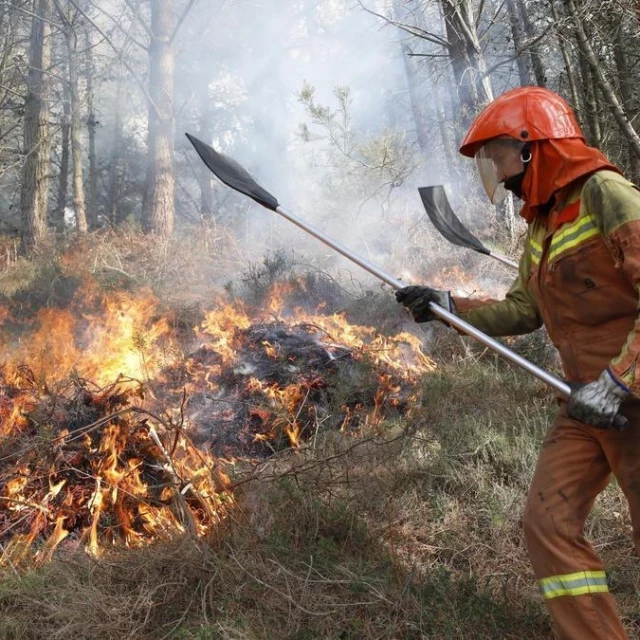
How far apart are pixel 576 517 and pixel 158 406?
139 inches

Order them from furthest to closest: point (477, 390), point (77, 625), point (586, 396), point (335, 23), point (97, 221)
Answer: point (335, 23)
point (97, 221)
point (477, 390)
point (77, 625)
point (586, 396)

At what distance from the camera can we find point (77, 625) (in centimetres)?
269

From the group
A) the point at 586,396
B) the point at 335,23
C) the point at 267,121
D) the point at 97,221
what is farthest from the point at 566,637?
the point at 267,121

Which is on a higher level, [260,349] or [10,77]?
[10,77]

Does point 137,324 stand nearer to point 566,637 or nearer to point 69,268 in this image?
point 69,268

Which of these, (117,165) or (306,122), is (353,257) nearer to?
(306,122)

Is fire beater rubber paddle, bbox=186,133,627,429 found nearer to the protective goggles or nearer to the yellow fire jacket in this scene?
the yellow fire jacket

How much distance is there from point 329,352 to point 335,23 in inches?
806

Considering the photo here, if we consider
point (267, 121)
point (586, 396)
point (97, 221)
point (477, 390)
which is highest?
point (267, 121)

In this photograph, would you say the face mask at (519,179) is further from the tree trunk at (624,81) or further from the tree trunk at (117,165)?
the tree trunk at (117,165)

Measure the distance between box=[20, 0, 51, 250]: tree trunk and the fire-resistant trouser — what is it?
11.8 metres

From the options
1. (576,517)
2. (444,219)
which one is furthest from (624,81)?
(576,517)

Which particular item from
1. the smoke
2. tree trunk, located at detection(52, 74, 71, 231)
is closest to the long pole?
the smoke

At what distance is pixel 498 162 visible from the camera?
267 cm
